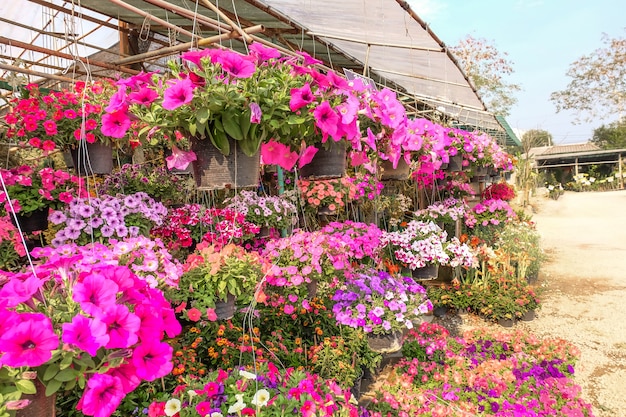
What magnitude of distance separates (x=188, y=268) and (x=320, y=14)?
183 cm

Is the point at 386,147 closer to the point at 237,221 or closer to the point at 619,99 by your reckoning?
the point at 237,221

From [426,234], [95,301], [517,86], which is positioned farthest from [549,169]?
[95,301]

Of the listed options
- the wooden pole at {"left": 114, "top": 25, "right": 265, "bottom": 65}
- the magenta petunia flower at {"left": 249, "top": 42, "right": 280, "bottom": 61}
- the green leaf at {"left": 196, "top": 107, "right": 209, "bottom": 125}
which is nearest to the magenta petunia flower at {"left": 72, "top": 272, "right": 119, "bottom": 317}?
the green leaf at {"left": 196, "top": 107, "right": 209, "bottom": 125}

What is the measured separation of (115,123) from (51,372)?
2.04 feet

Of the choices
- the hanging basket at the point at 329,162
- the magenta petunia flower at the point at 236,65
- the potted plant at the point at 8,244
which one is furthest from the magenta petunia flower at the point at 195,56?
the potted plant at the point at 8,244

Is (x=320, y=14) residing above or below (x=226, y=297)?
above

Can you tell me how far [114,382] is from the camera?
661 mm

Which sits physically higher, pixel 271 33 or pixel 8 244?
pixel 271 33

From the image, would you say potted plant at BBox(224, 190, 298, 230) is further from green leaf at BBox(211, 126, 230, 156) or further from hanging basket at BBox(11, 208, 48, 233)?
green leaf at BBox(211, 126, 230, 156)

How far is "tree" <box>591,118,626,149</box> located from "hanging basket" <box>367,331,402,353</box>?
77.8 feet

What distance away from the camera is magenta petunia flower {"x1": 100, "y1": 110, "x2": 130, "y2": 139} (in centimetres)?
105

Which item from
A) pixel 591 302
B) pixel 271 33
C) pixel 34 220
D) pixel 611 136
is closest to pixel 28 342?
pixel 34 220

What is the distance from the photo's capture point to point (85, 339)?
64 centimetres

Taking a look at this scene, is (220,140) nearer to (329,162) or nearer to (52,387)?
(329,162)
